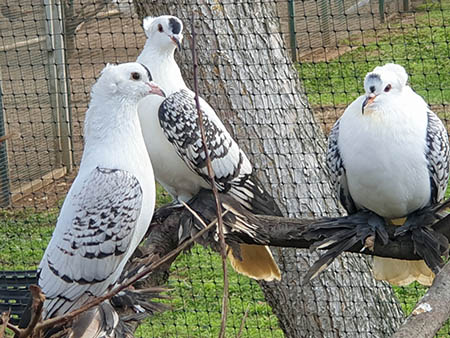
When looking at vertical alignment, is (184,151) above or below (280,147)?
above

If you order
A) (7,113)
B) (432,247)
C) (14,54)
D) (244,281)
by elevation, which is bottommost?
(244,281)

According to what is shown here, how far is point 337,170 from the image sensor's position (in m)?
2.75

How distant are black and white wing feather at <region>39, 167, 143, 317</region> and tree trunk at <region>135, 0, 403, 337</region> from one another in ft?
4.41

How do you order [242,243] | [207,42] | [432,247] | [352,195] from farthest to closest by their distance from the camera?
[207,42] → [242,243] → [352,195] → [432,247]

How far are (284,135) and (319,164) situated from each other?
0.71ft

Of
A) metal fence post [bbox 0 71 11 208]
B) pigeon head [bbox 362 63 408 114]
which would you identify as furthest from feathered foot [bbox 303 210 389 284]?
metal fence post [bbox 0 71 11 208]

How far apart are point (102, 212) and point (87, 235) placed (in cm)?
8

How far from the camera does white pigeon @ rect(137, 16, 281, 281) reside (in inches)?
122

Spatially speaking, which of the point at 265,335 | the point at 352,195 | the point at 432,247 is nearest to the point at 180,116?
the point at 352,195

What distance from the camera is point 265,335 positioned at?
470cm

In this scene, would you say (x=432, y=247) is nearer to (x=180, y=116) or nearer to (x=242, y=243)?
(x=242, y=243)

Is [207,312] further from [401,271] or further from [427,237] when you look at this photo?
[427,237]

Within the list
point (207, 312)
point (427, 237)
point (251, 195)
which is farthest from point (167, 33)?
point (207, 312)

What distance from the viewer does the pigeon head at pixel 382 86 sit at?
264 cm
